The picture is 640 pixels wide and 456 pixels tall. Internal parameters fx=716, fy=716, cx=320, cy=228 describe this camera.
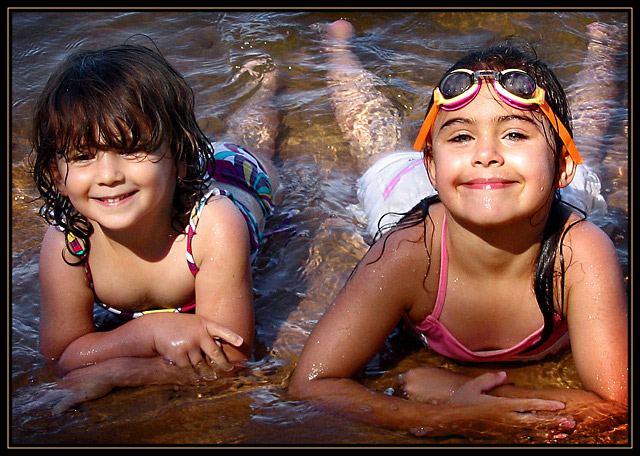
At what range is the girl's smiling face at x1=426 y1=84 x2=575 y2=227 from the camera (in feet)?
8.84

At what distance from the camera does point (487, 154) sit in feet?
8.84

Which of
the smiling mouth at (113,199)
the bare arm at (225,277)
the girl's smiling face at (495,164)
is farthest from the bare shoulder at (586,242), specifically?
the smiling mouth at (113,199)

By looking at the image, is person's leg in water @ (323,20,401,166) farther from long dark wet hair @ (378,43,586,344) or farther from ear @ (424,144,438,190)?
long dark wet hair @ (378,43,586,344)

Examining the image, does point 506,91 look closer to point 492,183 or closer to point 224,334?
point 492,183

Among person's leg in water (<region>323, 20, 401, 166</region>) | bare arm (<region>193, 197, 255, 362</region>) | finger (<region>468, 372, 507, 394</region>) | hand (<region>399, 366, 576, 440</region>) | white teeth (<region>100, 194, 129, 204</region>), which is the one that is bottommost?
hand (<region>399, 366, 576, 440</region>)

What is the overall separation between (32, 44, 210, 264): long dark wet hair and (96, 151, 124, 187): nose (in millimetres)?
38

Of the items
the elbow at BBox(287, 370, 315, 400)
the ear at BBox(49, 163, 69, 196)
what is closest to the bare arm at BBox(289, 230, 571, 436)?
the elbow at BBox(287, 370, 315, 400)

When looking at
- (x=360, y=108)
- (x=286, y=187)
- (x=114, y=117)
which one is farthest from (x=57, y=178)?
(x=360, y=108)

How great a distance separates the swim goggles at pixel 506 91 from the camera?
9.01 ft

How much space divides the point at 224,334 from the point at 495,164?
1408 millimetres

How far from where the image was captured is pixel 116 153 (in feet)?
10.0
